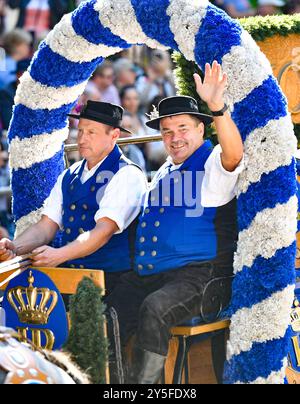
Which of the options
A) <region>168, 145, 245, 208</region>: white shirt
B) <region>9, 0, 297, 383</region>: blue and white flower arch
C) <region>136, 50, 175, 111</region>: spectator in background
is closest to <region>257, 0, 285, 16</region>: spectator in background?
<region>136, 50, 175, 111</region>: spectator in background

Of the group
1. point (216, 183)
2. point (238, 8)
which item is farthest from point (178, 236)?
point (238, 8)

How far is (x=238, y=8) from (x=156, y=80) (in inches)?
40.6

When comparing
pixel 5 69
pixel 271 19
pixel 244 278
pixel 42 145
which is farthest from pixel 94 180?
pixel 5 69

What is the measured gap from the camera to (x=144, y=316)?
4.08 meters

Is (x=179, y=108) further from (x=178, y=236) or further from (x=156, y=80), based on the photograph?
(x=156, y=80)

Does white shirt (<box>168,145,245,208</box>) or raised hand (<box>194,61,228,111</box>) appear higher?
raised hand (<box>194,61,228,111</box>)

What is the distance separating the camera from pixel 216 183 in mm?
4199

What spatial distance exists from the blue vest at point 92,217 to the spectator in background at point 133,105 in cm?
293

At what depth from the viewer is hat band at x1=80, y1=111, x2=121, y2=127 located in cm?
469

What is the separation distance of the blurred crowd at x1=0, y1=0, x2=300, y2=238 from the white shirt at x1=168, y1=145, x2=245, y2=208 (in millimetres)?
2873

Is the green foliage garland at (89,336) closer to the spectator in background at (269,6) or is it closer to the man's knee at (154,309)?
the man's knee at (154,309)

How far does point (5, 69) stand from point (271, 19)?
2.77m

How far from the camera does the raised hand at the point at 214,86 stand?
154 inches

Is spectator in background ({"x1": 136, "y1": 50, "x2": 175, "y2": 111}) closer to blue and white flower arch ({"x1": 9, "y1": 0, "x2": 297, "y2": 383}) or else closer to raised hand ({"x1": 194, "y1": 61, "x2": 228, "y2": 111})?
blue and white flower arch ({"x1": 9, "y1": 0, "x2": 297, "y2": 383})
